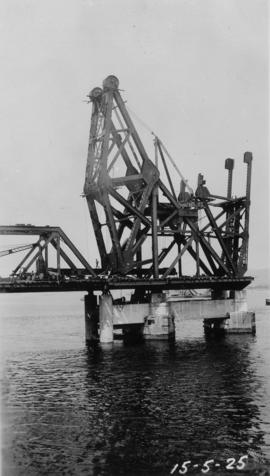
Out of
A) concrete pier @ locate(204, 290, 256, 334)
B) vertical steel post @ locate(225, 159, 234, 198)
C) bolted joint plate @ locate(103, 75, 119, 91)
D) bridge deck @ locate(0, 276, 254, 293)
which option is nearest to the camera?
bridge deck @ locate(0, 276, 254, 293)

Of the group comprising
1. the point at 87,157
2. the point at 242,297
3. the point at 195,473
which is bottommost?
the point at 195,473

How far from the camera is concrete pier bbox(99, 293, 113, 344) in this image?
34.2 m

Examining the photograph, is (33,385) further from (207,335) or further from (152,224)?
(207,335)

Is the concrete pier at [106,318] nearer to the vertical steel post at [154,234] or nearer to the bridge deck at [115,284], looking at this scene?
the bridge deck at [115,284]

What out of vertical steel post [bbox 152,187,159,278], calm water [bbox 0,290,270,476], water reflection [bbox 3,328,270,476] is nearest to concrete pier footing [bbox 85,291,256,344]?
vertical steel post [bbox 152,187,159,278]

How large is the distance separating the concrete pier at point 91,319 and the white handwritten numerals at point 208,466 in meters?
24.9

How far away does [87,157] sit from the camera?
3678 centimetres

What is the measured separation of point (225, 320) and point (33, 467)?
30501 mm

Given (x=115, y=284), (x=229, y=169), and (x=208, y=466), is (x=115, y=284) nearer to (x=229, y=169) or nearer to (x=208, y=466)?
(x=229, y=169)

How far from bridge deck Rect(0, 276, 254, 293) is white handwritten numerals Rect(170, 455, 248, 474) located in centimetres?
2016

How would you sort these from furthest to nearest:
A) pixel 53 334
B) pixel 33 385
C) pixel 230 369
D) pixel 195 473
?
pixel 53 334 < pixel 230 369 < pixel 33 385 < pixel 195 473

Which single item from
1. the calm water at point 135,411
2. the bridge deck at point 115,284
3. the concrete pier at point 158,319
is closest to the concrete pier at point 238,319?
the bridge deck at point 115,284

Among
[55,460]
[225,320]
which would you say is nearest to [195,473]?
[55,460]

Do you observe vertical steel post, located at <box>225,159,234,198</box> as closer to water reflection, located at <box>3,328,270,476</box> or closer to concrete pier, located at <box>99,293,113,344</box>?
concrete pier, located at <box>99,293,113,344</box>
